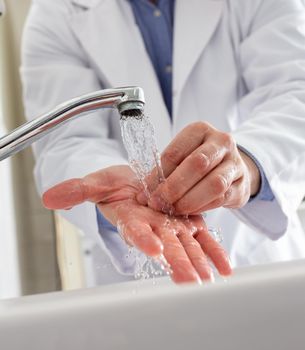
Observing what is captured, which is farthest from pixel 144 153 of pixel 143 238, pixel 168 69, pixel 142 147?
pixel 168 69

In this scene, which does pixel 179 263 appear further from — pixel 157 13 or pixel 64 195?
pixel 157 13

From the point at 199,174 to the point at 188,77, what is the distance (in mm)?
370

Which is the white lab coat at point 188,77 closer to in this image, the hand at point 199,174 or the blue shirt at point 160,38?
the blue shirt at point 160,38

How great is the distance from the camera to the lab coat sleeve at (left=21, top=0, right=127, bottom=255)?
76cm

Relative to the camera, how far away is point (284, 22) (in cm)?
79

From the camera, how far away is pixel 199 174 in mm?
478

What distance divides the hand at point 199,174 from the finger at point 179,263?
75 millimetres

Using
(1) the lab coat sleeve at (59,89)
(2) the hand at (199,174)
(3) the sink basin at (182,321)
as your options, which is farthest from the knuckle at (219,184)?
(1) the lab coat sleeve at (59,89)

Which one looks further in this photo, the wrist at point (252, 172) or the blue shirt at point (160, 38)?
the blue shirt at point (160, 38)

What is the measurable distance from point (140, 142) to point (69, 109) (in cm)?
10

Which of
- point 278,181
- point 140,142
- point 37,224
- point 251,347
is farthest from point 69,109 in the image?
point 37,224

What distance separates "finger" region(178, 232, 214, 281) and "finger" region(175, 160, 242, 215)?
0.04 metres

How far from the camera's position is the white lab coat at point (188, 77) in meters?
0.72

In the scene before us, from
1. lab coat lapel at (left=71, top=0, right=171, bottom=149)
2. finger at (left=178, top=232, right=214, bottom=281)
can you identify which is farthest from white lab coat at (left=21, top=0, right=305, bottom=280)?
finger at (left=178, top=232, right=214, bottom=281)
